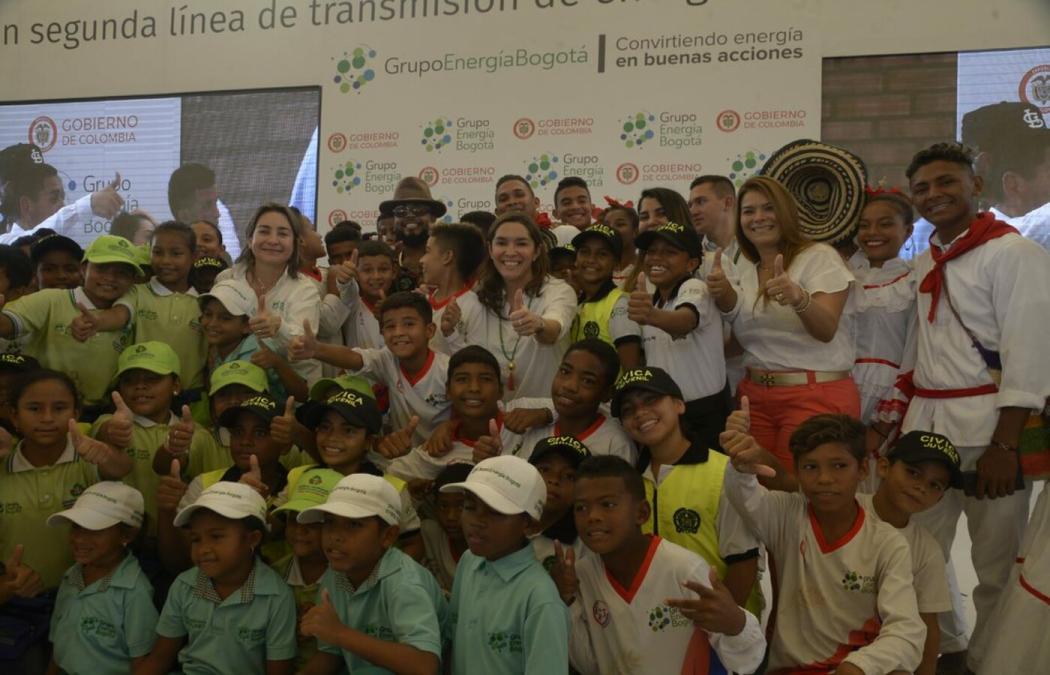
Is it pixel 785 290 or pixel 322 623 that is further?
pixel 785 290

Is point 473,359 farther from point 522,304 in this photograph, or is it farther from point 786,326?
point 786,326

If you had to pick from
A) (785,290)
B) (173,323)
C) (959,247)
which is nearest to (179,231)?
(173,323)

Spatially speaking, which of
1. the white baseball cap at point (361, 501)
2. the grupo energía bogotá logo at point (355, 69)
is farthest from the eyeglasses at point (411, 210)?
the grupo energía bogotá logo at point (355, 69)

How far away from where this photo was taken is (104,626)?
3363 mm

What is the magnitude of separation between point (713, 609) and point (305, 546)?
4.38 feet

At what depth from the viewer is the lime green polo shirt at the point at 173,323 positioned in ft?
14.3

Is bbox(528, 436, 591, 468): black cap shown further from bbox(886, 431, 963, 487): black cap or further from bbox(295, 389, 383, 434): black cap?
bbox(886, 431, 963, 487): black cap

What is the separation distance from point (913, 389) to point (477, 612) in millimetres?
1798

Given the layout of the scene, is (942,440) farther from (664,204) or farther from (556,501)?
(664,204)

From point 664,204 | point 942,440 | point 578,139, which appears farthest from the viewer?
point 578,139

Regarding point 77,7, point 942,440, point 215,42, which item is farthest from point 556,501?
point 77,7

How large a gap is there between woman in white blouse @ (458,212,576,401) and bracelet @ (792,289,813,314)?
914 millimetres

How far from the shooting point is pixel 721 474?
3227mm

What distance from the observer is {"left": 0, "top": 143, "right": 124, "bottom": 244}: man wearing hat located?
29.3 ft
